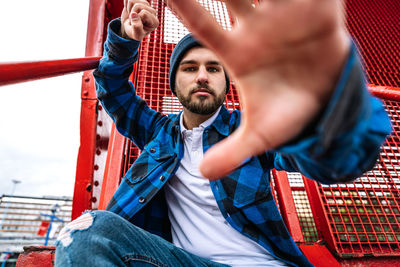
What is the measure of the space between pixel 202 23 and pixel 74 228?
67 centimetres

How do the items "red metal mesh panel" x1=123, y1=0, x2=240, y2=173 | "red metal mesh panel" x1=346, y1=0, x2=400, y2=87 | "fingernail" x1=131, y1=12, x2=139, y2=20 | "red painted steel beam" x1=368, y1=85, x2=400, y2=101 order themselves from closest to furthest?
"fingernail" x1=131, y1=12, x2=139, y2=20 → "red painted steel beam" x1=368, y1=85, x2=400, y2=101 → "red metal mesh panel" x1=123, y1=0, x2=240, y2=173 → "red metal mesh panel" x1=346, y1=0, x2=400, y2=87

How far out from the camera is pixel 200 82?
125 cm

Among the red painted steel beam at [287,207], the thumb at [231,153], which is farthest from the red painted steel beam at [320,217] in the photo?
the thumb at [231,153]

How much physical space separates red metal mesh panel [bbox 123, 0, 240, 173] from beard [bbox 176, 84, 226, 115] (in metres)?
0.63

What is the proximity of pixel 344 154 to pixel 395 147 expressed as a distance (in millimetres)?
2082

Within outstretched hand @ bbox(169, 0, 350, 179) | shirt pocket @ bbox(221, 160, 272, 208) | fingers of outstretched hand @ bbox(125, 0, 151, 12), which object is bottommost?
shirt pocket @ bbox(221, 160, 272, 208)

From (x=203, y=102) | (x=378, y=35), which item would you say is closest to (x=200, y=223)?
(x=203, y=102)

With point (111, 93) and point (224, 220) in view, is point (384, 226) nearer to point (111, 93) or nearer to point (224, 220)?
point (224, 220)

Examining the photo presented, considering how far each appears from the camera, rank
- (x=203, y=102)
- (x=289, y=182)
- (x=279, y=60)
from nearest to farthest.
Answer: (x=279, y=60)
(x=203, y=102)
(x=289, y=182)

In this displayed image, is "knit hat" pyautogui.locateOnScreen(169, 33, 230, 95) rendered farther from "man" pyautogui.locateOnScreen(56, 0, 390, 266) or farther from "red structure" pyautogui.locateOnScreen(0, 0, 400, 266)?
"red structure" pyautogui.locateOnScreen(0, 0, 400, 266)

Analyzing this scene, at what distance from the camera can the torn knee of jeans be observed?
64 cm

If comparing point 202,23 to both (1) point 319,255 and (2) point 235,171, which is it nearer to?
(2) point 235,171

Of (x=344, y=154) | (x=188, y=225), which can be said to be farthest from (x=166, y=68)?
(x=344, y=154)

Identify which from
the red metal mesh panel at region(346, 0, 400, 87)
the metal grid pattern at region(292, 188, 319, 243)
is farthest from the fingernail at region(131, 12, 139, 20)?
the metal grid pattern at region(292, 188, 319, 243)
